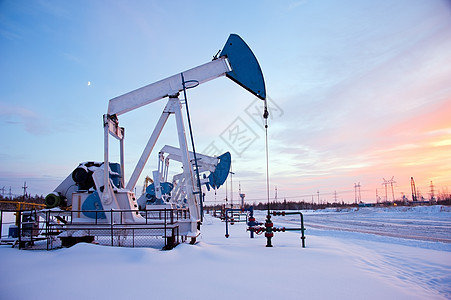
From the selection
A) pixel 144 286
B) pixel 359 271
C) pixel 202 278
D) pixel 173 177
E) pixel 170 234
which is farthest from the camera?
pixel 173 177

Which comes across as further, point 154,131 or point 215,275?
point 154,131

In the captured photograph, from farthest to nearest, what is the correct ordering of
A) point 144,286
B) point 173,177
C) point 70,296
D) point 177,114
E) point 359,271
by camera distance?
point 173,177 < point 177,114 < point 359,271 < point 144,286 < point 70,296

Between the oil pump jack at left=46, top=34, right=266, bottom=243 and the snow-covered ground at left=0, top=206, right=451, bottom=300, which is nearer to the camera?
the snow-covered ground at left=0, top=206, right=451, bottom=300

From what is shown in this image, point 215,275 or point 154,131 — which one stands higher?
point 154,131

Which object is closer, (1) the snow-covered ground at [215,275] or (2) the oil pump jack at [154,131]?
(1) the snow-covered ground at [215,275]

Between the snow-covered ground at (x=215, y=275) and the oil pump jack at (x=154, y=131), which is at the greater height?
the oil pump jack at (x=154, y=131)

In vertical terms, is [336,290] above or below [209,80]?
below

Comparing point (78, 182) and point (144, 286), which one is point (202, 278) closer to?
point (144, 286)

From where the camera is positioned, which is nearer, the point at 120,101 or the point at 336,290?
the point at 336,290

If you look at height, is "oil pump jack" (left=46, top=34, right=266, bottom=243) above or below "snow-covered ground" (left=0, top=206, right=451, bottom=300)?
above

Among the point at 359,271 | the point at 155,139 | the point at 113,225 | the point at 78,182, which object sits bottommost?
the point at 359,271

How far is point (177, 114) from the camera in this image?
7504 millimetres

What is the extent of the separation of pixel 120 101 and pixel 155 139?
1322 millimetres

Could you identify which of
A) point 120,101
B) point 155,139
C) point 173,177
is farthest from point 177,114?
point 173,177
